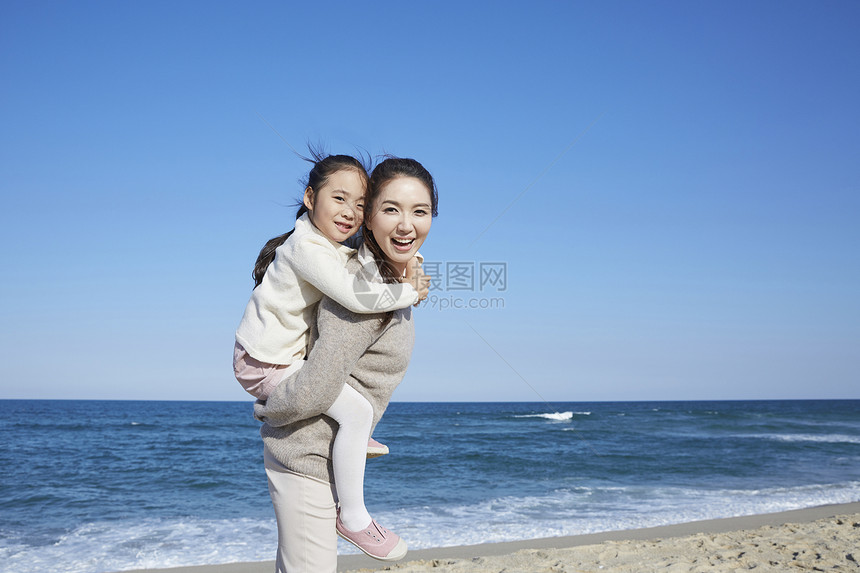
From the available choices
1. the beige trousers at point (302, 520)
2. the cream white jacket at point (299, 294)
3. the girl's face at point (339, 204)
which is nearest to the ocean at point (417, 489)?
the beige trousers at point (302, 520)

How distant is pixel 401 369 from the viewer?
1.73m

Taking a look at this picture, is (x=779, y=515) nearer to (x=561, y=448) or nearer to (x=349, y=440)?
(x=349, y=440)

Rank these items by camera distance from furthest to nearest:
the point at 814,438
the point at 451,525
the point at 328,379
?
the point at 814,438 → the point at 451,525 → the point at 328,379

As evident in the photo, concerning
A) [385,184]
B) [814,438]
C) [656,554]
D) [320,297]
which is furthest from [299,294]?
[814,438]

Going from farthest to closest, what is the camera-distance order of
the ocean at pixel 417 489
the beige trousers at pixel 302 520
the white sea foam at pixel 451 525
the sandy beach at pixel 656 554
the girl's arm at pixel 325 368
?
the ocean at pixel 417 489 → the white sea foam at pixel 451 525 → the sandy beach at pixel 656 554 → the beige trousers at pixel 302 520 → the girl's arm at pixel 325 368

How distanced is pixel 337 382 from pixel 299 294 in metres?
0.28

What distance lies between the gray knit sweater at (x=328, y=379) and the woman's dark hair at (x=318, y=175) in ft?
1.05

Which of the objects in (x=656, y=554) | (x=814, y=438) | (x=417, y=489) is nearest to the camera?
(x=656, y=554)

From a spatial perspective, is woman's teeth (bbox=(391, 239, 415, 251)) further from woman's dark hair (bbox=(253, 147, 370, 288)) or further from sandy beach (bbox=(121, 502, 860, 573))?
sandy beach (bbox=(121, 502, 860, 573))

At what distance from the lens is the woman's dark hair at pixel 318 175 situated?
178cm

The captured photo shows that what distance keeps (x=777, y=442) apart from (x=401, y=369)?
22360mm

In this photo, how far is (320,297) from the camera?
1695 millimetres

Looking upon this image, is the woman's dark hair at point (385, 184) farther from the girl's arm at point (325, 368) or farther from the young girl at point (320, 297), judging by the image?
the girl's arm at point (325, 368)

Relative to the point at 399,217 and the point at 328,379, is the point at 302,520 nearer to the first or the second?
the point at 328,379
